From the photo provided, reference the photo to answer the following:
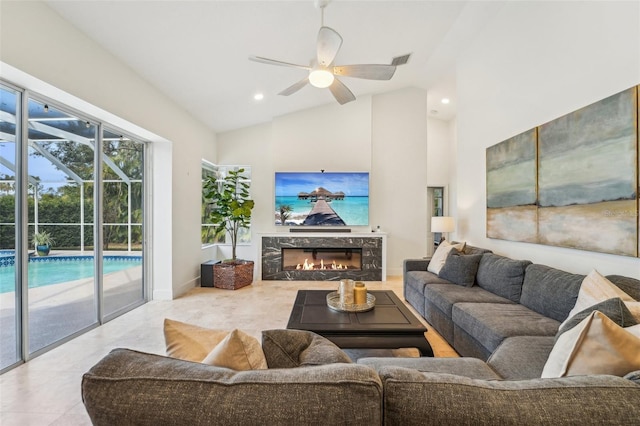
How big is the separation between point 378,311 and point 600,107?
7.19 ft

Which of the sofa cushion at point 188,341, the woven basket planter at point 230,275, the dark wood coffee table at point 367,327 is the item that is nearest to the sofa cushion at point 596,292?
the dark wood coffee table at point 367,327

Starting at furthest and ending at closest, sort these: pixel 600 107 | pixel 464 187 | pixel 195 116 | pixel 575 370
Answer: pixel 195 116, pixel 464 187, pixel 600 107, pixel 575 370

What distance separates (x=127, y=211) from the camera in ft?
12.4

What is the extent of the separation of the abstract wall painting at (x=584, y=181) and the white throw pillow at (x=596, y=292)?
37 centimetres

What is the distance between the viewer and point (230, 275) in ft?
15.5

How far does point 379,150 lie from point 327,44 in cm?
345

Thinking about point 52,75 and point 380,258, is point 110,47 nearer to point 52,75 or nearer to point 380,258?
point 52,75

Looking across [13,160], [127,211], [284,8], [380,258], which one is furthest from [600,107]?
[127,211]

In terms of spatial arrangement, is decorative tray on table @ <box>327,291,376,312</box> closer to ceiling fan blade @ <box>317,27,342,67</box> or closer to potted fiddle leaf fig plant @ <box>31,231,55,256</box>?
ceiling fan blade @ <box>317,27,342,67</box>

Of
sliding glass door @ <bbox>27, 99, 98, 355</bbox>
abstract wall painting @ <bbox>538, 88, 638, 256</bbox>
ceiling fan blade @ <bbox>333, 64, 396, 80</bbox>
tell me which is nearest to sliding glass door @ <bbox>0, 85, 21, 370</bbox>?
sliding glass door @ <bbox>27, 99, 98, 355</bbox>

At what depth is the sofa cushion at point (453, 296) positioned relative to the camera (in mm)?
2637

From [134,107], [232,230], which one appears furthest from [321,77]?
[232,230]

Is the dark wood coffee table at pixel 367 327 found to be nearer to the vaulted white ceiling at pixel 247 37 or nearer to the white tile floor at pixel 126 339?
the white tile floor at pixel 126 339

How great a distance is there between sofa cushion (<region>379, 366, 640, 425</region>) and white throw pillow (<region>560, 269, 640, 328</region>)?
3.91ft
